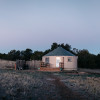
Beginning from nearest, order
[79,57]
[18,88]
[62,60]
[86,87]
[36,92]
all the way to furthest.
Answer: [36,92] < [18,88] < [86,87] < [62,60] < [79,57]

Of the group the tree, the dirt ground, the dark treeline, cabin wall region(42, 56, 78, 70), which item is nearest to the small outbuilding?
cabin wall region(42, 56, 78, 70)

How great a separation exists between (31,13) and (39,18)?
1308 mm

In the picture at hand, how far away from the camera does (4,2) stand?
1406 centimetres

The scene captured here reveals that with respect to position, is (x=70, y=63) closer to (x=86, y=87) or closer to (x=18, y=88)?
(x=86, y=87)

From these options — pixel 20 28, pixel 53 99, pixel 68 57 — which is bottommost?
pixel 53 99

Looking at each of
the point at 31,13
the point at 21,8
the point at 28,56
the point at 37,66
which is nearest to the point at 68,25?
the point at 31,13

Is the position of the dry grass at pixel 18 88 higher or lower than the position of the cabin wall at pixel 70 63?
lower

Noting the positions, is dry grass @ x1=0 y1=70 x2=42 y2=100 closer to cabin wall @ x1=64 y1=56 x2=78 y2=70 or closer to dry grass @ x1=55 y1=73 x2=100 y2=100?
dry grass @ x1=55 y1=73 x2=100 y2=100

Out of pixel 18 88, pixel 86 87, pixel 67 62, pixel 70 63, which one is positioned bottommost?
pixel 86 87

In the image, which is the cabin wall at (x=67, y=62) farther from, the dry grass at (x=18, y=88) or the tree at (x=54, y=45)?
the dry grass at (x=18, y=88)

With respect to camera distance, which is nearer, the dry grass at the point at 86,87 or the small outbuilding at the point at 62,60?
the dry grass at the point at 86,87

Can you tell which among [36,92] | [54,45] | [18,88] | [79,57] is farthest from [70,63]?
[36,92]

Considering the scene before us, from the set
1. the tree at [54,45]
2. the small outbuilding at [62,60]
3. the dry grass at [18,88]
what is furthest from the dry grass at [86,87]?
the tree at [54,45]

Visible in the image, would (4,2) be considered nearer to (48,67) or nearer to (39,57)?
(48,67)
